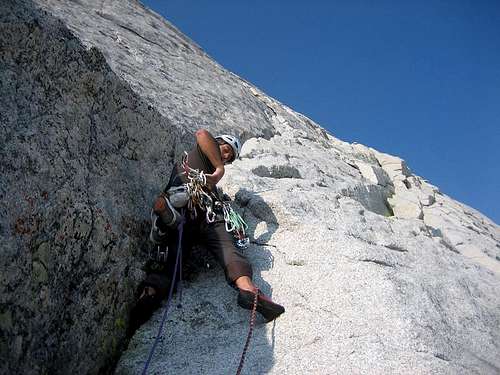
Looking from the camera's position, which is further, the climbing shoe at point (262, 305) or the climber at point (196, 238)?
the climber at point (196, 238)

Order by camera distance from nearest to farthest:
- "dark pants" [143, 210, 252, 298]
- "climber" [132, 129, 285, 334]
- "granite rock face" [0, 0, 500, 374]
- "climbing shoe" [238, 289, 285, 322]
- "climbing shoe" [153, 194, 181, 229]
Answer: "granite rock face" [0, 0, 500, 374] → "climbing shoe" [238, 289, 285, 322] → "climber" [132, 129, 285, 334] → "dark pants" [143, 210, 252, 298] → "climbing shoe" [153, 194, 181, 229]

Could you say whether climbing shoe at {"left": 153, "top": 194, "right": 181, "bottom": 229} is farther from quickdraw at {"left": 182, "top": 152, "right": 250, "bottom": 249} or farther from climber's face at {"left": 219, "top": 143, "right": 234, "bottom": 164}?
climber's face at {"left": 219, "top": 143, "right": 234, "bottom": 164}

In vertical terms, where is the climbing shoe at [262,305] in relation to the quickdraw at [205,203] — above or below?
below

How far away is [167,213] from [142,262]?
0.64 meters

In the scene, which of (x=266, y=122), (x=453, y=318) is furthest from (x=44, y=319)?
(x=266, y=122)

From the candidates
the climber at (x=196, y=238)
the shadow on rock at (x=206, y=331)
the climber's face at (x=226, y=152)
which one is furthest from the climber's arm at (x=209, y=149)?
the shadow on rock at (x=206, y=331)

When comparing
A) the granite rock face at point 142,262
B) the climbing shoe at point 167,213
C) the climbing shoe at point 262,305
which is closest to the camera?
the granite rock face at point 142,262

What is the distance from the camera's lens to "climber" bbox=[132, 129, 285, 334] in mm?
5074

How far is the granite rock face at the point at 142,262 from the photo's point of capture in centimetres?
412

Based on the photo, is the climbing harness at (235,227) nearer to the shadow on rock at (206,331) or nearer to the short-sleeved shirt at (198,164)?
the shadow on rock at (206,331)

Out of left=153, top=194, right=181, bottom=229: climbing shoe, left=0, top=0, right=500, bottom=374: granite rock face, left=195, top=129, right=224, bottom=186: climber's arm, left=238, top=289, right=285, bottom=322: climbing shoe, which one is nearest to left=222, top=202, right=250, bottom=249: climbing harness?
left=0, top=0, right=500, bottom=374: granite rock face

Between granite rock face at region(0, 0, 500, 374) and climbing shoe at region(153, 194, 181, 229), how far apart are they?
1.10 ft

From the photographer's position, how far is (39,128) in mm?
4555

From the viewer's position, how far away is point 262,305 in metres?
4.97
